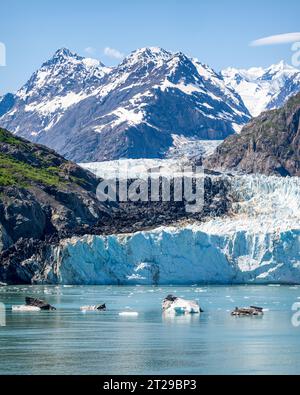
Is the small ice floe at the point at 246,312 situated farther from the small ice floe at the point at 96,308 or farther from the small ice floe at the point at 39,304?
the small ice floe at the point at 39,304

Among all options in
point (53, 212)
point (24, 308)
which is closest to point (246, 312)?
point (24, 308)

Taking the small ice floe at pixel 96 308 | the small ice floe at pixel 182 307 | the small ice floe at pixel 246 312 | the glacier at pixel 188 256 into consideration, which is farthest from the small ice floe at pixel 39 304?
the glacier at pixel 188 256

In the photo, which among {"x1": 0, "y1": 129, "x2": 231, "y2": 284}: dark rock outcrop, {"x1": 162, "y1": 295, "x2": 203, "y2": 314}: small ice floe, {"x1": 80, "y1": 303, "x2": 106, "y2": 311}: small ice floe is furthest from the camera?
{"x1": 0, "y1": 129, "x2": 231, "y2": 284}: dark rock outcrop

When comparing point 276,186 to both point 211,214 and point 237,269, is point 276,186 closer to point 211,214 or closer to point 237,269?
point 211,214

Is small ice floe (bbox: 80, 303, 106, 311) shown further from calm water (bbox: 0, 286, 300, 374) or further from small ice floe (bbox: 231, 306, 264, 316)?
small ice floe (bbox: 231, 306, 264, 316)

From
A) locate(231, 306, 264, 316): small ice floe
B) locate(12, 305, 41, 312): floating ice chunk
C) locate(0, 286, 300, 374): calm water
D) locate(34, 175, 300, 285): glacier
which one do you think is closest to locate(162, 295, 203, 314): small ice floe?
locate(0, 286, 300, 374): calm water

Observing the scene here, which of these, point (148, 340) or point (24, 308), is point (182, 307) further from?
point (148, 340)
